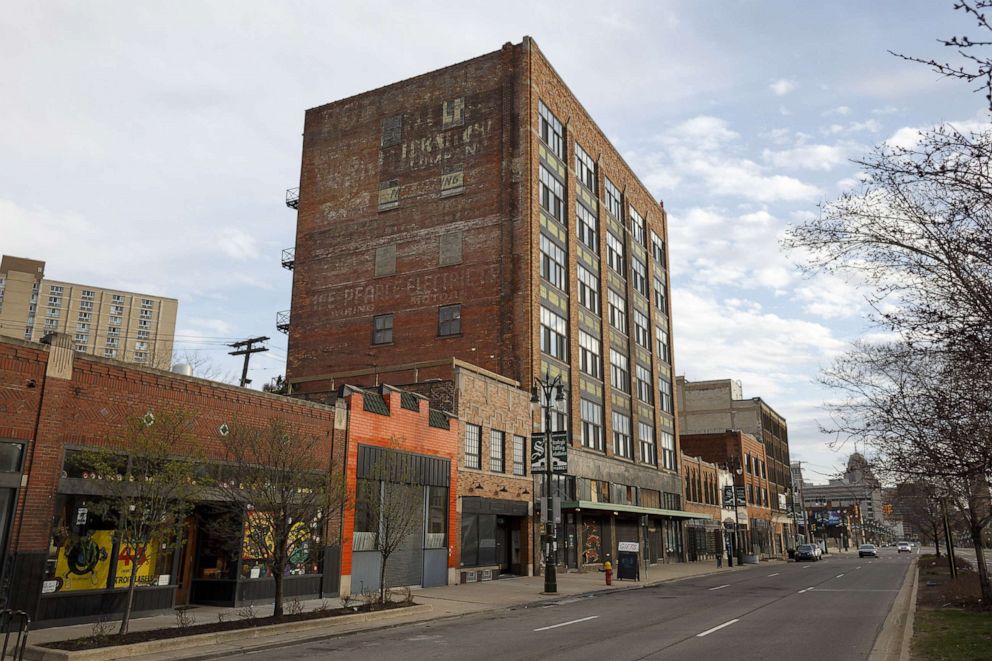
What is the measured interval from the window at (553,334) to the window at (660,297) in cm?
2005

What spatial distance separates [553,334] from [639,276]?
1857 centimetres

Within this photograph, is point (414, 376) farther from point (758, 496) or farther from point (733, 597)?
point (758, 496)

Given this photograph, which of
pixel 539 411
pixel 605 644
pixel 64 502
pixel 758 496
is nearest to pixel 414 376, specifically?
pixel 539 411

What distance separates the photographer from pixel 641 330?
188ft

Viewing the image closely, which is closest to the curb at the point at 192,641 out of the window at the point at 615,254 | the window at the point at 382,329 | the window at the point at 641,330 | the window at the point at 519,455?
the window at the point at 519,455

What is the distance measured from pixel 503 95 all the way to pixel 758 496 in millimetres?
61439

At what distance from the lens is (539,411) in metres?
39.0

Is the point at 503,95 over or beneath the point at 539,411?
over

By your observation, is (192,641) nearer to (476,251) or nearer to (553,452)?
(553,452)

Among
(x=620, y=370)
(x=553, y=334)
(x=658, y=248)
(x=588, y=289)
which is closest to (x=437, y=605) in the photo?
(x=553, y=334)

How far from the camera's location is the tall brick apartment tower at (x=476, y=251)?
4094 cm

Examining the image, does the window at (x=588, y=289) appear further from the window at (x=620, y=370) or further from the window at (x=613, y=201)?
the window at (x=613, y=201)

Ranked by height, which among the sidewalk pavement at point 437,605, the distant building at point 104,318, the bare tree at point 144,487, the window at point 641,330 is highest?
the distant building at point 104,318

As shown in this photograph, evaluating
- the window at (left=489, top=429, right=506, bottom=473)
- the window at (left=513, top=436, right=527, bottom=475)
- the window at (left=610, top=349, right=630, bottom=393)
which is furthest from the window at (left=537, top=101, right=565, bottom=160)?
the window at (left=489, top=429, right=506, bottom=473)
